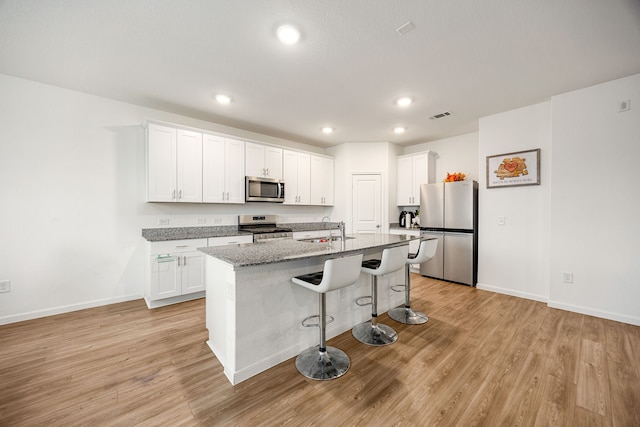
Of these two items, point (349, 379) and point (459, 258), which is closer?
point (349, 379)

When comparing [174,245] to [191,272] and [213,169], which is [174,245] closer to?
[191,272]

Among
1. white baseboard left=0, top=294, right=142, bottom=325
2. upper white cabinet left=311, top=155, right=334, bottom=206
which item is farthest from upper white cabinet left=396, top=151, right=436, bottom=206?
white baseboard left=0, top=294, right=142, bottom=325

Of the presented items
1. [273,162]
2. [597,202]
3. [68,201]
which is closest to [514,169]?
[597,202]

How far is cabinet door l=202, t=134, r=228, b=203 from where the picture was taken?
378 cm

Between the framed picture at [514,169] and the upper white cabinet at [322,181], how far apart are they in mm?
2907

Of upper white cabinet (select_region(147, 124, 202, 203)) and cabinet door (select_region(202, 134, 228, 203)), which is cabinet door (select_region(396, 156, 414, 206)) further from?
upper white cabinet (select_region(147, 124, 202, 203))

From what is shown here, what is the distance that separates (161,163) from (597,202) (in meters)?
5.50

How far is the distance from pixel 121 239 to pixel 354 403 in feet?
11.6

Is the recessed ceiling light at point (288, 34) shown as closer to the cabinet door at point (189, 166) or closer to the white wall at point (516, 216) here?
the cabinet door at point (189, 166)

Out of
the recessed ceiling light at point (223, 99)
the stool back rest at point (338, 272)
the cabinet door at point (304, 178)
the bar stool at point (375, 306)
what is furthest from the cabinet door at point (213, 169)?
the stool back rest at point (338, 272)

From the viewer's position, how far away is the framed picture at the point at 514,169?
3492mm

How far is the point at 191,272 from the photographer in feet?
11.2

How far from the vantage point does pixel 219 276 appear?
6.75 ft

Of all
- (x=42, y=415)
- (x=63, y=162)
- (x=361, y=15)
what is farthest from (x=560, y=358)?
(x=63, y=162)
